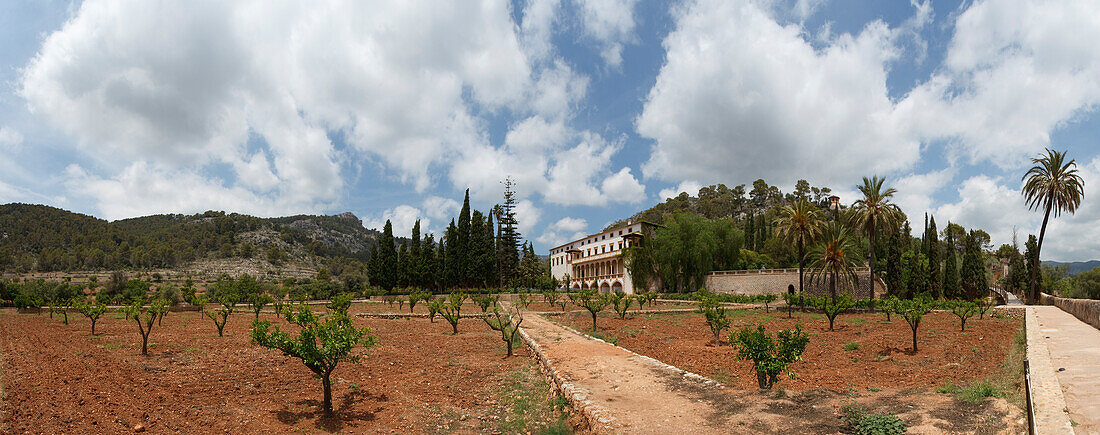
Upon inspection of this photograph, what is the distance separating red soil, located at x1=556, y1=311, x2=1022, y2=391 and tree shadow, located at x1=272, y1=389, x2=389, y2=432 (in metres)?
7.75

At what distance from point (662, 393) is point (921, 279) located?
5155cm

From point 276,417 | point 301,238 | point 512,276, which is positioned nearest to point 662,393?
point 276,417

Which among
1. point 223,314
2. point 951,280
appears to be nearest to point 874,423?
point 223,314

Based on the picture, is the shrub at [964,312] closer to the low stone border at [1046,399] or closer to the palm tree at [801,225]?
the palm tree at [801,225]

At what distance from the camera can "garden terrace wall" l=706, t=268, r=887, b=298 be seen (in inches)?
1774

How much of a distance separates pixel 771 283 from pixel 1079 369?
1574 inches

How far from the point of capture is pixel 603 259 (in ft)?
232

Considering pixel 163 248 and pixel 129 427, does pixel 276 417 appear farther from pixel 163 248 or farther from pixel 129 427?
pixel 163 248

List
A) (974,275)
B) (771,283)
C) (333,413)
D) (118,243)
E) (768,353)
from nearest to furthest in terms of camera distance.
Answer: (333,413)
(768,353)
(771,283)
(974,275)
(118,243)

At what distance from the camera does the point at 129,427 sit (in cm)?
782

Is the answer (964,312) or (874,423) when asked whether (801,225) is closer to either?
(964,312)

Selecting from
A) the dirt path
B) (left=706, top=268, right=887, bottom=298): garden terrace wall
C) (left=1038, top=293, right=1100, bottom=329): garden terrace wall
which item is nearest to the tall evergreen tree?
(left=706, top=268, right=887, bottom=298): garden terrace wall

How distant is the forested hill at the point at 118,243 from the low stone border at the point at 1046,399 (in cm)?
12812

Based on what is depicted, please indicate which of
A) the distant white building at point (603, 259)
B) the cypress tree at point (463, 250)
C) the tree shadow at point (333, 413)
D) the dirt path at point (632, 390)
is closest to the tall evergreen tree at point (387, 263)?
the cypress tree at point (463, 250)
